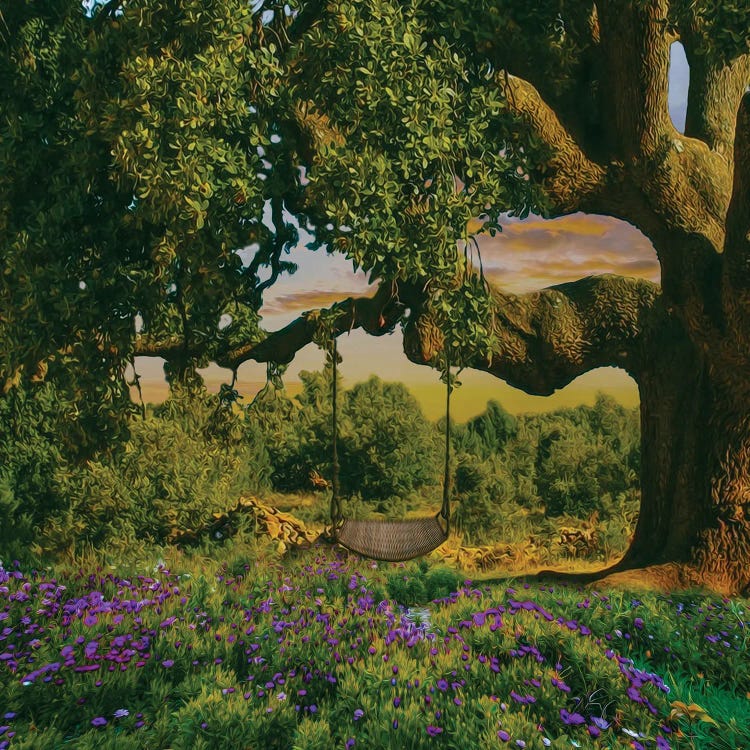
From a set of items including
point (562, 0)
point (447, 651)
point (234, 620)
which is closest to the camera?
point (447, 651)

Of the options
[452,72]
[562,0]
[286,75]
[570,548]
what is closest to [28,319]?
[286,75]

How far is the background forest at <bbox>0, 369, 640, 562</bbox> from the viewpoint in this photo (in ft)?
42.9

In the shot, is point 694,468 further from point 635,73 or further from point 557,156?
point 635,73

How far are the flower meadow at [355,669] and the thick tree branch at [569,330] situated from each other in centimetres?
354

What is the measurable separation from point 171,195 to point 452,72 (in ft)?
9.28

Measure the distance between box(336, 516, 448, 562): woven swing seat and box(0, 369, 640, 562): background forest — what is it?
2734mm

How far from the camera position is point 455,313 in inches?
333

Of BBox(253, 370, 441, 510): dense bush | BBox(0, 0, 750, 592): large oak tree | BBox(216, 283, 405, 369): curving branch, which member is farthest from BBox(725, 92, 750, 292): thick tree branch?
BBox(253, 370, 441, 510): dense bush

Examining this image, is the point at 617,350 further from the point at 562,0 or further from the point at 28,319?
the point at 28,319

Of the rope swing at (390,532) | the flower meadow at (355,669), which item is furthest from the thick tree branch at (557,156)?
the flower meadow at (355,669)

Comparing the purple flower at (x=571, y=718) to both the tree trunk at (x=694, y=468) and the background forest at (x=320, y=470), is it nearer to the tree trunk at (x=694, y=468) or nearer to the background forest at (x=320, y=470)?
the tree trunk at (x=694, y=468)

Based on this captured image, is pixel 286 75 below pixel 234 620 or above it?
above

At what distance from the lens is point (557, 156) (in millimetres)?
9477

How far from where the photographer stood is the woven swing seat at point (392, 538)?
9.06m
